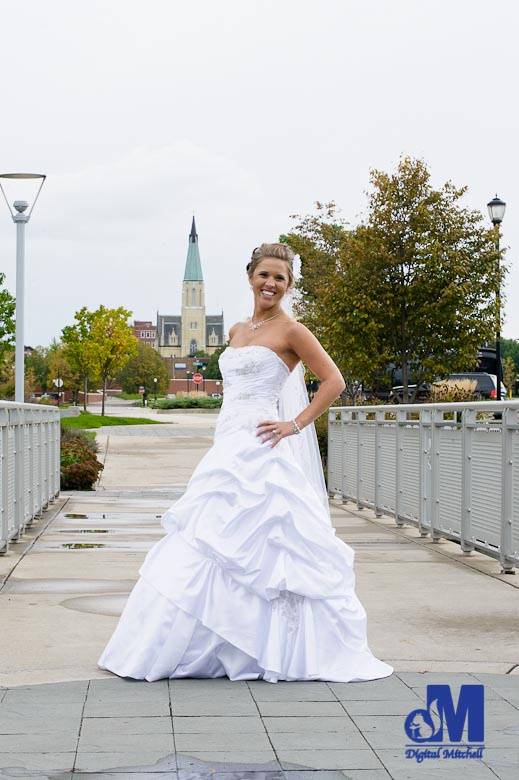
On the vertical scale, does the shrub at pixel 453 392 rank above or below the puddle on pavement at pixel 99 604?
above

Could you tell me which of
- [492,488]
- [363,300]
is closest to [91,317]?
[363,300]

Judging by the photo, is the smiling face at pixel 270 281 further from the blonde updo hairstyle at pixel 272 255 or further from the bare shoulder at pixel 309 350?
the bare shoulder at pixel 309 350

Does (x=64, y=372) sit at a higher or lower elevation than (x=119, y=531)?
higher

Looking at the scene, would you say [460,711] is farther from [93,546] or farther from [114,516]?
[114,516]

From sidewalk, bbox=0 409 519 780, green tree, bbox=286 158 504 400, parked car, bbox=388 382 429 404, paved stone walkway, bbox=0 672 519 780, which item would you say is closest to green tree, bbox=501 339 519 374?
parked car, bbox=388 382 429 404

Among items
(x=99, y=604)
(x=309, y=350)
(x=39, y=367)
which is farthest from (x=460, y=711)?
(x=39, y=367)

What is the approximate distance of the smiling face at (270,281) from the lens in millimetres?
5918

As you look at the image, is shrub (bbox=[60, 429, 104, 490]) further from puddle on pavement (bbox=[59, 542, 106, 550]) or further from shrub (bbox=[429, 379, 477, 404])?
puddle on pavement (bbox=[59, 542, 106, 550])

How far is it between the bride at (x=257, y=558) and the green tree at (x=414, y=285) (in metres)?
20.6

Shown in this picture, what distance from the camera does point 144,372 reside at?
139m

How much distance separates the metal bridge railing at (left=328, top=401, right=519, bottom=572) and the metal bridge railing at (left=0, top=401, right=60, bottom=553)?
404cm

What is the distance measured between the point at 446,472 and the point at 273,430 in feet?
18.1

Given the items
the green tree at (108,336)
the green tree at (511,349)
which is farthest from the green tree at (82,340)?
the green tree at (511,349)

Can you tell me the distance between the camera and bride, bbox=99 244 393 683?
538 cm
